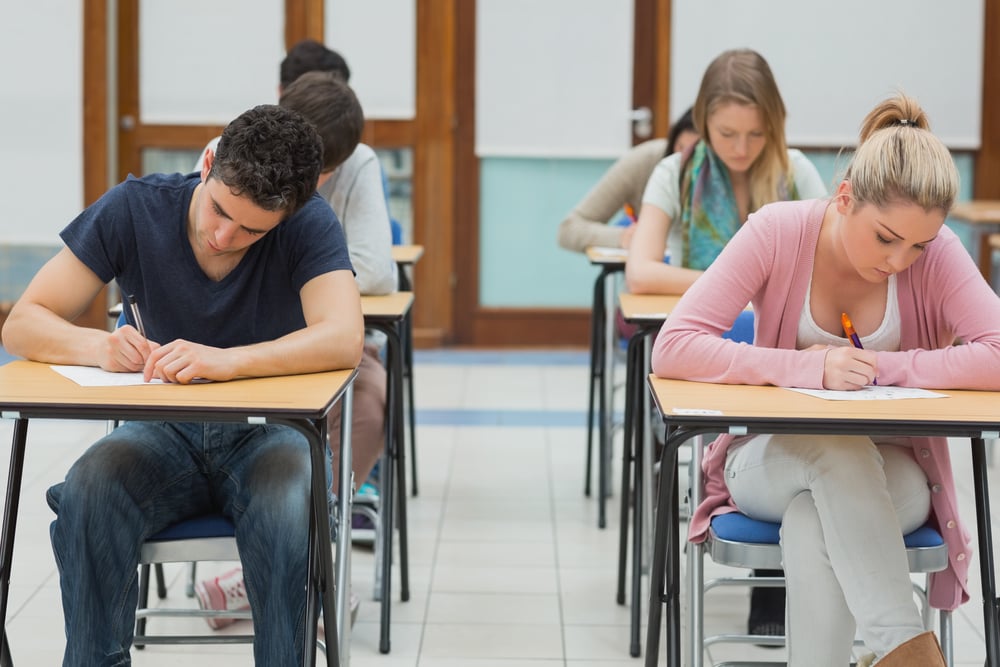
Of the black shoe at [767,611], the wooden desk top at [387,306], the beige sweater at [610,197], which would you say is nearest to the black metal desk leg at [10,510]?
the wooden desk top at [387,306]

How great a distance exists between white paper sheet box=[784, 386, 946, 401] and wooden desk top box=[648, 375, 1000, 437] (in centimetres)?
2

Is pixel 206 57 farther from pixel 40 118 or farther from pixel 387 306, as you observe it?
pixel 387 306

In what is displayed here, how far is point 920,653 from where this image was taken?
178cm

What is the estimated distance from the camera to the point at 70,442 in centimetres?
437

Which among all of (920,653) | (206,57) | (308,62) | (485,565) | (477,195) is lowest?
(485,565)

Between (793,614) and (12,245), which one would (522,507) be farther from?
(12,245)

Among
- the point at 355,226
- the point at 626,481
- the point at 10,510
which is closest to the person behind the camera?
the point at 10,510

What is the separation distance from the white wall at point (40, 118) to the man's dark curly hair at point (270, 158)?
439cm

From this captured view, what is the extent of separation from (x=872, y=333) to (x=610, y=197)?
2052 mm

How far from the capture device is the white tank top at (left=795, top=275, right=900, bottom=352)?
2.18m

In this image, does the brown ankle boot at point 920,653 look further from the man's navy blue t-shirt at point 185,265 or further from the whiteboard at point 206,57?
the whiteboard at point 206,57

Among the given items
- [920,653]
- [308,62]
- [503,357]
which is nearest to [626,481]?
[920,653]

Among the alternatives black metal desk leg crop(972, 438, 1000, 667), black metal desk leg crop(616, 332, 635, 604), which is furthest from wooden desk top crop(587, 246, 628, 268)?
black metal desk leg crop(972, 438, 1000, 667)

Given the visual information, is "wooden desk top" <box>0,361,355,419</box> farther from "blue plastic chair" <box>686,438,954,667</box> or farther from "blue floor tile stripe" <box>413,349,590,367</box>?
"blue floor tile stripe" <box>413,349,590,367</box>
